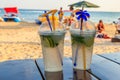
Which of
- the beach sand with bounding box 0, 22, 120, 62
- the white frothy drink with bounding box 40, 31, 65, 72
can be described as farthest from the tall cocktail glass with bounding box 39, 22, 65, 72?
the beach sand with bounding box 0, 22, 120, 62

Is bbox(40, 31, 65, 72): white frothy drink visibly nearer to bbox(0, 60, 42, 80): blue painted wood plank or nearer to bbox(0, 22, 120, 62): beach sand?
bbox(0, 60, 42, 80): blue painted wood plank

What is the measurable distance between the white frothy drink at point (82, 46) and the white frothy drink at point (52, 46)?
0.07 metres

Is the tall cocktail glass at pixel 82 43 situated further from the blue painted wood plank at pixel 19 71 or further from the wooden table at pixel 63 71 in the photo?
the blue painted wood plank at pixel 19 71

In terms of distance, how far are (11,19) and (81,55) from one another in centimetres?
Answer: 2122

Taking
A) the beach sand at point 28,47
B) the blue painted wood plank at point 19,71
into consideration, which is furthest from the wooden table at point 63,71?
the beach sand at point 28,47

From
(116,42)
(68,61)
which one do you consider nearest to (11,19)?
(116,42)

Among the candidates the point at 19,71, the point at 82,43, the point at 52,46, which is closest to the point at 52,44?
the point at 52,46

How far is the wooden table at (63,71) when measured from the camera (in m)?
1.32

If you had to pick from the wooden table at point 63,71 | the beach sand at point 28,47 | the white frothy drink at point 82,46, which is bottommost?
the beach sand at point 28,47

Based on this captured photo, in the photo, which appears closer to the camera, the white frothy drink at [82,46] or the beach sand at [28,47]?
the white frothy drink at [82,46]

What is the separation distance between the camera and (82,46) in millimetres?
1358

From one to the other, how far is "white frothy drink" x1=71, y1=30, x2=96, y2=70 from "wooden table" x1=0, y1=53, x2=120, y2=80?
6 cm

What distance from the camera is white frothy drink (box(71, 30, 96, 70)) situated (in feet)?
4.41

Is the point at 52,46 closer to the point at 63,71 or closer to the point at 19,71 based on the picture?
the point at 63,71
